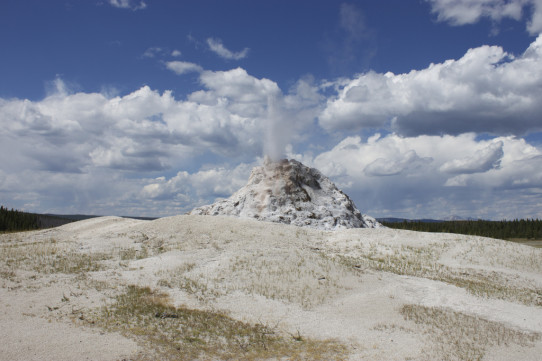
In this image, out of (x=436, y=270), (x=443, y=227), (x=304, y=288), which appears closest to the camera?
(x=304, y=288)

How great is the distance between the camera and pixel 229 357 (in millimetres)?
7828

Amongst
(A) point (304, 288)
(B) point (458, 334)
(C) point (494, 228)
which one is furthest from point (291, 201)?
(C) point (494, 228)

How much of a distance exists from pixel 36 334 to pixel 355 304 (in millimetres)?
8620

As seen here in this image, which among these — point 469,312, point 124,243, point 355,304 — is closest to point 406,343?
point 355,304

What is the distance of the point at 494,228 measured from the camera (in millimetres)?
61031

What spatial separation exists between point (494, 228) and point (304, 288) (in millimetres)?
60910

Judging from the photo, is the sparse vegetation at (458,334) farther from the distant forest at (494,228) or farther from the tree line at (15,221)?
the distant forest at (494,228)

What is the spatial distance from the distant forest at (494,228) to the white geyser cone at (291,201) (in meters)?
27.9

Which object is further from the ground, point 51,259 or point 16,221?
point 16,221

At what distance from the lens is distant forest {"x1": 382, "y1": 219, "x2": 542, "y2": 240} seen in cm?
5488

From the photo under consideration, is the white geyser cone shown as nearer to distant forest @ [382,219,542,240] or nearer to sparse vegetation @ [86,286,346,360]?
sparse vegetation @ [86,286,346,360]

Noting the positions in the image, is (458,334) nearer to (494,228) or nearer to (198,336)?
(198,336)

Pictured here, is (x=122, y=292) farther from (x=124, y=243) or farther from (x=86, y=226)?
(x=86, y=226)

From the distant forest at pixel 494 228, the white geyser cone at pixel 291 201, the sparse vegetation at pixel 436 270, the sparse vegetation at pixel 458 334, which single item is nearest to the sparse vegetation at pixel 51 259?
the sparse vegetation at pixel 436 270
